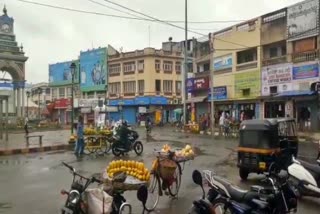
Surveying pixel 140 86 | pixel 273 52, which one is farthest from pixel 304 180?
pixel 140 86

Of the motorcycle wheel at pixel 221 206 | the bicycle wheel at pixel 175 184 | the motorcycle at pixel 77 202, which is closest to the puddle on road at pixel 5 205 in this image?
the motorcycle at pixel 77 202

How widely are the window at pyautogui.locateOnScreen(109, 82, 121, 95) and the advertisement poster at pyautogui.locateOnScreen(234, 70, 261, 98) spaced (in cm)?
3267

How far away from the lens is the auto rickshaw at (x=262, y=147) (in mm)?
12672

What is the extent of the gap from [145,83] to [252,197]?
59575 millimetres

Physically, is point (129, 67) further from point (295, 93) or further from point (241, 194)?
point (241, 194)

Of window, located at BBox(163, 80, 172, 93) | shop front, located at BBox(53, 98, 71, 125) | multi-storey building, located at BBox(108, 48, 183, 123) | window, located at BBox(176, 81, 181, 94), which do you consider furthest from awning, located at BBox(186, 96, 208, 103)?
shop front, located at BBox(53, 98, 71, 125)

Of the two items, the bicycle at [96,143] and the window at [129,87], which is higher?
the window at [129,87]

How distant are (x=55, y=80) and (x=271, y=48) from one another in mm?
56070

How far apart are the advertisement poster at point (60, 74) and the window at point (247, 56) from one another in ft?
151

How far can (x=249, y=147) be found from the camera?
13102 millimetres

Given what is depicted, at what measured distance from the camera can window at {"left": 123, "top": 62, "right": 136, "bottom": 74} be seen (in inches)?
2656

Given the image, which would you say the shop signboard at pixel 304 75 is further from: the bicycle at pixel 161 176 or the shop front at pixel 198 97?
the bicycle at pixel 161 176

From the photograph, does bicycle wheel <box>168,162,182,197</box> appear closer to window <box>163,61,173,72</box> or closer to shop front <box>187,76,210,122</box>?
shop front <box>187,76,210,122</box>

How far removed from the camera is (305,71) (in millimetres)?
31469
